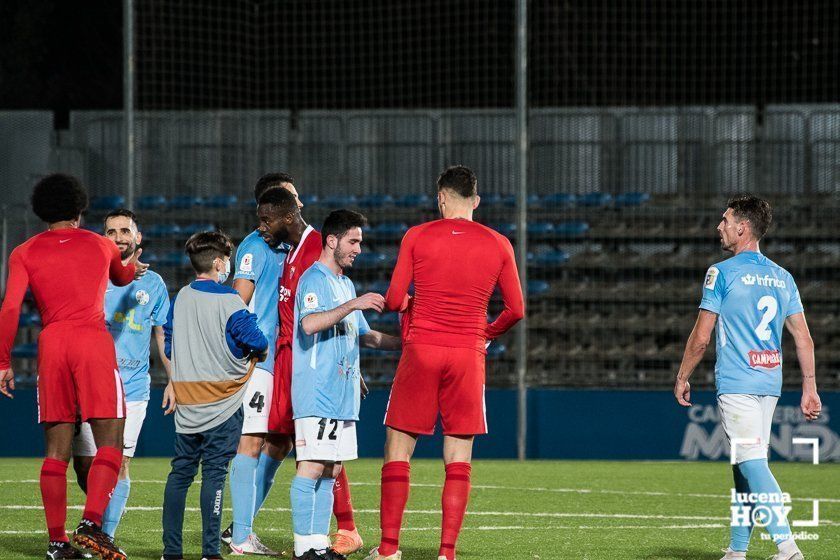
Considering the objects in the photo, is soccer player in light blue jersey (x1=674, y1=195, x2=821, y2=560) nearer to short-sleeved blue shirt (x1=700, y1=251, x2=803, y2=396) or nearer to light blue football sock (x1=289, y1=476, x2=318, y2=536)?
short-sleeved blue shirt (x1=700, y1=251, x2=803, y2=396)

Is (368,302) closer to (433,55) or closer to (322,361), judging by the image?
(322,361)

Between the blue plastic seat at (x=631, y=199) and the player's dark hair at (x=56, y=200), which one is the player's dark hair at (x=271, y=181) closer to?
the player's dark hair at (x=56, y=200)

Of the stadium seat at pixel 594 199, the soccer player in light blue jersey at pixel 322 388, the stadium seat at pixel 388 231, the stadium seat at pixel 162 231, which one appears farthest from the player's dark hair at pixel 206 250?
the stadium seat at pixel 594 199

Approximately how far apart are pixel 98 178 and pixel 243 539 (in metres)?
11.8

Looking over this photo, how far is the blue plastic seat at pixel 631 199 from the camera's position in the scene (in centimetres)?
1661

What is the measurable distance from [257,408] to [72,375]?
41.6 inches

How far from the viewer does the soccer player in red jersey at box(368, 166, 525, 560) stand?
6117 mm

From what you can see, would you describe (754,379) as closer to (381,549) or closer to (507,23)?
(381,549)

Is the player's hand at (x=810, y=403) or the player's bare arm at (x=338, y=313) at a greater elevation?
the player's bare arm at (x=338, y=313)

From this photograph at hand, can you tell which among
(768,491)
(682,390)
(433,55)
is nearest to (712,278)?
(682,390)

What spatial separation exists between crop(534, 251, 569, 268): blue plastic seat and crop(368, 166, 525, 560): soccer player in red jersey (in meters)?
9.76

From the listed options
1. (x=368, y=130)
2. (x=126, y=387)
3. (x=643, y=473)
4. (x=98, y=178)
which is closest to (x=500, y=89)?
(x=368, y=130)

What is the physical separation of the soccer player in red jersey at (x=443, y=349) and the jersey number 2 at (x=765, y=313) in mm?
1338

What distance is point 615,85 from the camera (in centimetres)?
1878
